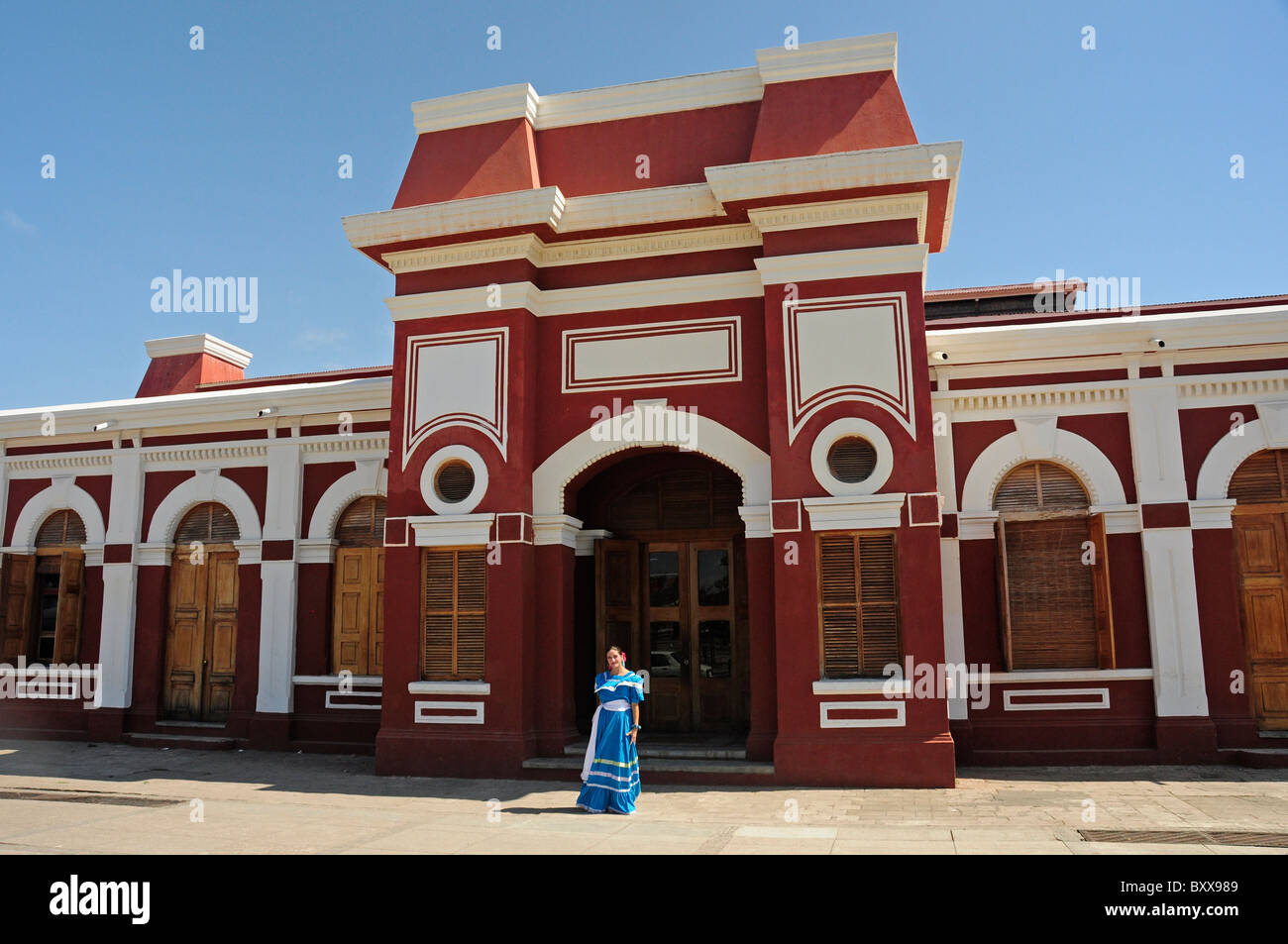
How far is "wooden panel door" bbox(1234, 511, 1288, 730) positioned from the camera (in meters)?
10.4

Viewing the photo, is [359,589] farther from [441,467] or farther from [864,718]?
[864,718]

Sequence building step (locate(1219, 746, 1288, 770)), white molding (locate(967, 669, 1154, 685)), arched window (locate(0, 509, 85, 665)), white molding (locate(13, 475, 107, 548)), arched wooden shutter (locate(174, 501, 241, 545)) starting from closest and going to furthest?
building step (locate(1219, 746, 1288, 770)) < white molding (locate(967, 669, 1154, 685)) < arched wooden shutter (locate(174, 501, 241, 545)) < arched window (locate(0, 509, 85, 665)) < white molding (locate(13, 475, 107, 548))

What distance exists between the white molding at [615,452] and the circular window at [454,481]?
2.43 feet

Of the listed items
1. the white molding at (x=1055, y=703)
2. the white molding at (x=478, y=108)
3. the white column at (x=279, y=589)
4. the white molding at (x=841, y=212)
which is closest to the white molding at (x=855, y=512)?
the white molding at (x=1055, y=703)

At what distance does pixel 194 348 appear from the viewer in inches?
694

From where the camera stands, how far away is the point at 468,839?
7.39 metres

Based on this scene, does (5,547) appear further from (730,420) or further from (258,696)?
(730,420)

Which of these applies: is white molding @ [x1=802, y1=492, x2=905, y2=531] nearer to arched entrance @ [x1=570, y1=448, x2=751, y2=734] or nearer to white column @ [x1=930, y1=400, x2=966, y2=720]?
white column @ [x1=930, y1=400, x2=966, y2=720]

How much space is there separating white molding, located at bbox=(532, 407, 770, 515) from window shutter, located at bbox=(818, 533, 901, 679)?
1027 mm

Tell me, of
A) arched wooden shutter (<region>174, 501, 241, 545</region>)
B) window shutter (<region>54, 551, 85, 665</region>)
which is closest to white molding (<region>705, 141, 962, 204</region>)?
arched wooden shutter (<region>174, 501, 241, 545</region>)

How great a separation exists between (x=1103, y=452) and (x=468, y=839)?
782 cm

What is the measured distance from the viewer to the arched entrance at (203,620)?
44.5ft

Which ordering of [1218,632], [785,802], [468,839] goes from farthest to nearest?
[1218,632], [785,802], [468,839]

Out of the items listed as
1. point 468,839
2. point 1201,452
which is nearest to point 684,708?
point 468,839
